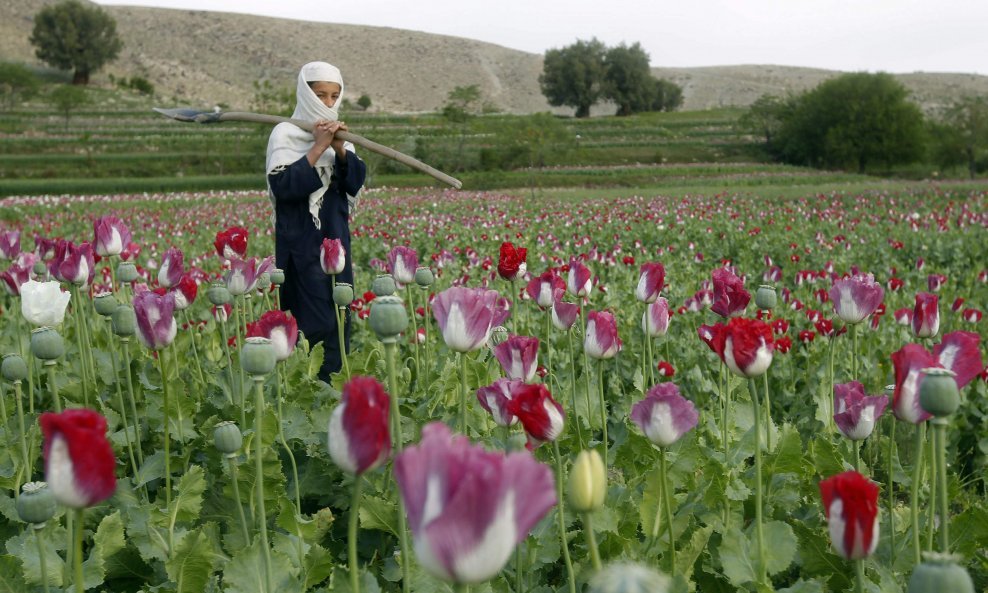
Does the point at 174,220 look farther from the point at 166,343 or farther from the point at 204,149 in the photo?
the point at 204,149

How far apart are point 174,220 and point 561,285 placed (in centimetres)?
1279

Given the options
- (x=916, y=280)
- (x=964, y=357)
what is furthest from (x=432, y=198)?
(x=964, y=357)

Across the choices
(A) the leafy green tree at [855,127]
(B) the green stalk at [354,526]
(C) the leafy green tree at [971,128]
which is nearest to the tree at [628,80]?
(A) the leafy green tree at [855,127]

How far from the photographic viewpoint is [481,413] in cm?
266

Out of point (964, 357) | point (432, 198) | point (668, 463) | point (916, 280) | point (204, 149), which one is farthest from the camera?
point (204, 149)

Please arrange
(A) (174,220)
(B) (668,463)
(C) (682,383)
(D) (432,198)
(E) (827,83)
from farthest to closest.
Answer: (E) (827,83), (D) (432,198), (A) (174,220), (C) (682,383), (B) (668,463)

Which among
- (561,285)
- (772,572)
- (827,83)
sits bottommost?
(772,572)

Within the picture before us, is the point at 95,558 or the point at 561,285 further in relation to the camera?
the point at 561,285

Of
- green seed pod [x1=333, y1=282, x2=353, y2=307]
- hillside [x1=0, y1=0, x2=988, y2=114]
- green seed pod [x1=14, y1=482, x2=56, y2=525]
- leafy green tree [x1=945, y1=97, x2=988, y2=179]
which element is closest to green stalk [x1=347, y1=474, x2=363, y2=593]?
green seed pod [x1=14, y1=482, x2=56, y2=525]

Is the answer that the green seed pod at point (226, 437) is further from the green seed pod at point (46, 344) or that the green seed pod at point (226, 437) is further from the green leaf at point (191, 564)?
the green seed pod at point (46, 344)

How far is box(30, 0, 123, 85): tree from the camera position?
265 ft

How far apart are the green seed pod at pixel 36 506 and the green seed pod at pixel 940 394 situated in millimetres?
1362

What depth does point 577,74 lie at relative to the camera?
294 feet

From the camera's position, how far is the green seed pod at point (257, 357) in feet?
4.86
